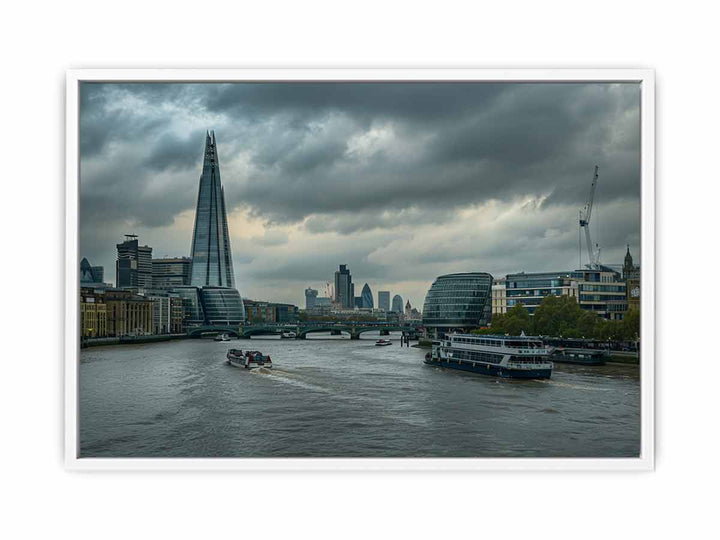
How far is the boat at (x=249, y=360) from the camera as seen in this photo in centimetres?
1349

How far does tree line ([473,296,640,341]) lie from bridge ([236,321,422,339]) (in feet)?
8.03

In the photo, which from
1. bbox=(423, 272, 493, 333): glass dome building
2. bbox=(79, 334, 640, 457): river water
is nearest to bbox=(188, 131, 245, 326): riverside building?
bbox=(79, 334, 640, 457): river water

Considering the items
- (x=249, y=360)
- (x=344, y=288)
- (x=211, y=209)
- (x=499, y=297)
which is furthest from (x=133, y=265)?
(x=499, y=297)

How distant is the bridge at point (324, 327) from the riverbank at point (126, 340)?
10.1ft

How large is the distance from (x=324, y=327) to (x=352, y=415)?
563 inches

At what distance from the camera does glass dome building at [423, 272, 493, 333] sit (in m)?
10.4

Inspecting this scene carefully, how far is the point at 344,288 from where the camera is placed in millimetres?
11586

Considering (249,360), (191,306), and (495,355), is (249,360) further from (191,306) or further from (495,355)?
(495,355)

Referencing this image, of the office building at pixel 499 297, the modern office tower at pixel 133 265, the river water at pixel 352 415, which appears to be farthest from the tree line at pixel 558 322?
the modern office tower at pixel 133 265

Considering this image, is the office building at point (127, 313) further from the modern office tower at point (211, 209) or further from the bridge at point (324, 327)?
the bridge at point (324, 327)

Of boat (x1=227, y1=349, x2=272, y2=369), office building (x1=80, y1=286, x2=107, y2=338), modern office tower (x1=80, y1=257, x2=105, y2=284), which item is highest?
modern office tower (x1=80, y1=257, x2=105, y2=284)

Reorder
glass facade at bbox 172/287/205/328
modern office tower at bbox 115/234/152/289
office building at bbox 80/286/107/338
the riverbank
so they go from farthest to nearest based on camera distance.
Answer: glass facade at bbox 172/287/205/328 → modern office tower at bbox 115/234/152/289 → the riverbank → office building at bbox 80/286/107/338

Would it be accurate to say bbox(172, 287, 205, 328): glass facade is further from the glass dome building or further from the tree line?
the tree line
